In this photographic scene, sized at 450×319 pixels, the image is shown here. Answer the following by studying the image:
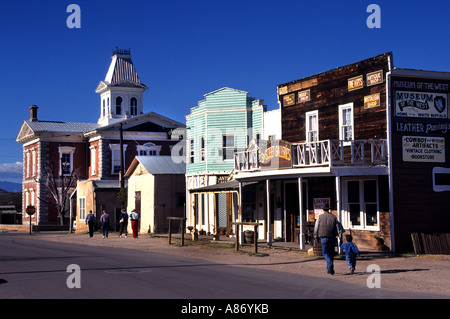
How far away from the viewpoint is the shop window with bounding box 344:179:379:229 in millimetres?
22547

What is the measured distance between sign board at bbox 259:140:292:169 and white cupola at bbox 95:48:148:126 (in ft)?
141

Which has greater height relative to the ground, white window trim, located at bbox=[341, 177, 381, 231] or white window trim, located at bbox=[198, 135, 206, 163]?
white window trim, located at bbox=[198, 135, 206, 163]

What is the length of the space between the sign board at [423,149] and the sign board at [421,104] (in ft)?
2.60

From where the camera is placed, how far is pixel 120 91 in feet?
219

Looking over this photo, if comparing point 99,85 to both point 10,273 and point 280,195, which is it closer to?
point 280,195

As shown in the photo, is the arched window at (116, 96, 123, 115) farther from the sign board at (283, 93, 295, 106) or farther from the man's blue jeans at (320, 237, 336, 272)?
the man's blue jeans at (320, 237, 336, 272)

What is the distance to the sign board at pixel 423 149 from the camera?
71.8ft

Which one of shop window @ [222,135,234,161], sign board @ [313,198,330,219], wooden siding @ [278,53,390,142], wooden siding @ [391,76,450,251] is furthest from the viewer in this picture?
shop window @ [222,135,234,161]

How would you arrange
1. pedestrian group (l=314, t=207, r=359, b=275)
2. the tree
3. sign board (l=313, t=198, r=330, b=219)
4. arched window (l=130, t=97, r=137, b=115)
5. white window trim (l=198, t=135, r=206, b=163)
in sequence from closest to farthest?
1. pedestrian group (l=314, t=207, r=359, b=275)
2. sign board (l=313, t=198, r=330, b=219)
3. white window trim (l=198, t=135, r=206, b=163)
4. the tree
5. arched window (l=130, t=97, r=137, b=115)

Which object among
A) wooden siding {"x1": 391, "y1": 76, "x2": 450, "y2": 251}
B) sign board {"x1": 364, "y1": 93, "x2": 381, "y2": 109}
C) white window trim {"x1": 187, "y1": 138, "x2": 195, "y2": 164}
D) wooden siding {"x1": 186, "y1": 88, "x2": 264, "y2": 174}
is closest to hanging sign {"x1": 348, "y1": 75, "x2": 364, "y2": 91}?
sign board {"x1": 364, "y1": 93, "x2": 381, "y2": 109}

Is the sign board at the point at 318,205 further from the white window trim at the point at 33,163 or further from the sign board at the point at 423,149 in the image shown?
the white window trim at the point at 33,163

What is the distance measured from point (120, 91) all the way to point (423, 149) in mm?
48369

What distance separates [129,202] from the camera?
41.0 meters
